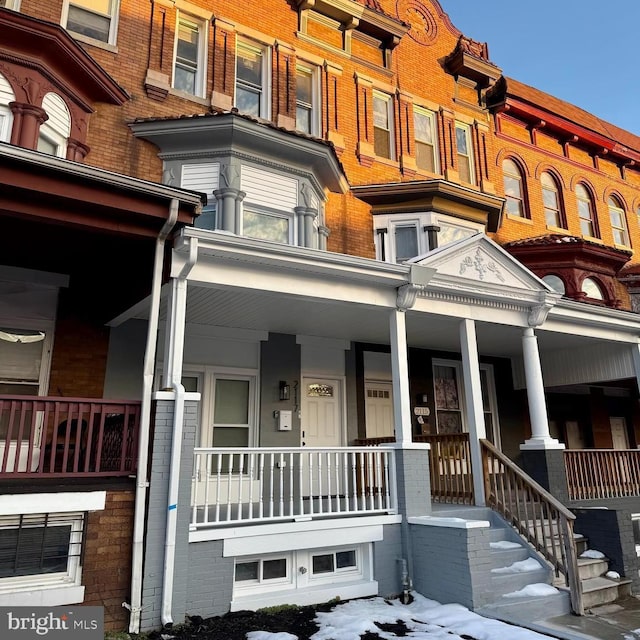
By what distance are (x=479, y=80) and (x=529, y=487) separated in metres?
11.2

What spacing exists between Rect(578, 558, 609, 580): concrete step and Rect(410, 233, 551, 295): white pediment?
13.1 ft

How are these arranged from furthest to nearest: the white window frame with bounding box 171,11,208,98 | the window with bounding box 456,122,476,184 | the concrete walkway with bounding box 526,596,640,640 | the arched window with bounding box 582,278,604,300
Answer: the window with bounding box 456,122,476,184
the arched window with bounding box 582,278,604,300
the white window frame with bounding box 171,11,208,98
the concrete walkway with bounding box 526,596,640,640

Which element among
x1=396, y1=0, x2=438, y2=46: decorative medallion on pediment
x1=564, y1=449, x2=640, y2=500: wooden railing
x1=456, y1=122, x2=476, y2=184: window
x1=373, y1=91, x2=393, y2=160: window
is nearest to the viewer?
x1=564, y1=449, x2=640, y2=500: wooden railing

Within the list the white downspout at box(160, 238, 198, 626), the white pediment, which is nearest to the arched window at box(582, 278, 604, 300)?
the white pediment

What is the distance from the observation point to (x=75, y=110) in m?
8.91

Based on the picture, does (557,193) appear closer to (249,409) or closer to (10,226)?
(249,409)

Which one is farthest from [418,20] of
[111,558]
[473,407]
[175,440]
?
[111,558]

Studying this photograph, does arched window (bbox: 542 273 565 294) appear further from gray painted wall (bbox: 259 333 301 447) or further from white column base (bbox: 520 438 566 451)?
gray painted wall (bbox: 259 333 301 447)

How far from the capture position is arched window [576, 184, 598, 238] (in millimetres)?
15867

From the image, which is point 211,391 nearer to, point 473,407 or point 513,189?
point 473,407

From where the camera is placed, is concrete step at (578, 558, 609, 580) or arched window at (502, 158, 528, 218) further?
arched window at (502, 158, 528, 218)

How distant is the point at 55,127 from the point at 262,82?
14.7ft

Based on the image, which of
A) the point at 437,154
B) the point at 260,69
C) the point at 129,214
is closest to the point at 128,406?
the point at 129,214

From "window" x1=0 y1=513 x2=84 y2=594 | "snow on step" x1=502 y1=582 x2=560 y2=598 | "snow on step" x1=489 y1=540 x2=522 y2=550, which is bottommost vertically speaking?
"snow on step" x1=502 y1=582 x2=560 y2=598
